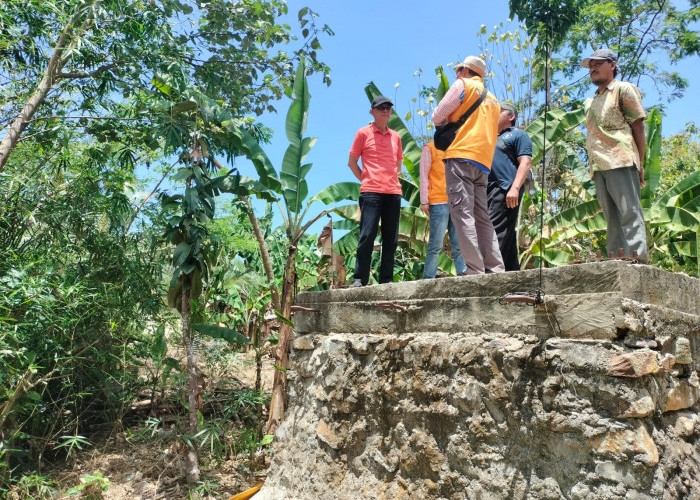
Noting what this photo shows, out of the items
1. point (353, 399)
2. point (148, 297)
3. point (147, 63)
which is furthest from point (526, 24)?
point (353, 399)

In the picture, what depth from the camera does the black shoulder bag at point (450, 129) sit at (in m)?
3.85

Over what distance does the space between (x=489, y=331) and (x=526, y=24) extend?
13736mm

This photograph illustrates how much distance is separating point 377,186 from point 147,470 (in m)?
3.92

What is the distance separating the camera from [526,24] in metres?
14.7

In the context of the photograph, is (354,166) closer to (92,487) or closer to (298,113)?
(298,113)

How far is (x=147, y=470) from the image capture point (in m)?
5.85

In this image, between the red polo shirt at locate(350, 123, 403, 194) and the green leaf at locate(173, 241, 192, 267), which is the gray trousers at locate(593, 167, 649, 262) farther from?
the green leaf at locate(173, 241, 192, 267)

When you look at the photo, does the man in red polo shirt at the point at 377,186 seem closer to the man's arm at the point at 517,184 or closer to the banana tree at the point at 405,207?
the man's arm at the point at 517,184

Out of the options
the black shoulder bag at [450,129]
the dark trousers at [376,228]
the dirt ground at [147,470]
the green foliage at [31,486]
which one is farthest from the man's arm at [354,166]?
the green foliage at [31,486]

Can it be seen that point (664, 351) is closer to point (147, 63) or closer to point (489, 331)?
point (489, 331)

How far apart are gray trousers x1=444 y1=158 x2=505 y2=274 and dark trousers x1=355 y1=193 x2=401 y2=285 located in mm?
862

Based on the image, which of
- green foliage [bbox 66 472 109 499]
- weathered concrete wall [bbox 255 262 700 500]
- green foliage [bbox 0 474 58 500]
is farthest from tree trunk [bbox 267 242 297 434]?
Result: green foliage [bbox 0 474 58 500]

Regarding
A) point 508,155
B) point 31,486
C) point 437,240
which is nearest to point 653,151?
point 508,155

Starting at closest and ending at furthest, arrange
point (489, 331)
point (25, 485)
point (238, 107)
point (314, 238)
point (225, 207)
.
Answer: point (489, 331) → point (25, 485) → point (238, 107) → point (314, 238) → point (225, 207)
